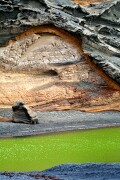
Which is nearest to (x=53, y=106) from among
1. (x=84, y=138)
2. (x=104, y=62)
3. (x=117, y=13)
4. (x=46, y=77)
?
(x=46, y=77)

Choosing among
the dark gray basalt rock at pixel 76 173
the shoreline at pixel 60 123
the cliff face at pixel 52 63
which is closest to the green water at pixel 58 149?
the shoreline at pixel 60 123

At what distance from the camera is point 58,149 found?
14.5 m

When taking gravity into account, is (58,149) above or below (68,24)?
below

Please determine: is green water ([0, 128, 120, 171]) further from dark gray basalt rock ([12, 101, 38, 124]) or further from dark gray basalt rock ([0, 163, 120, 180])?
dark gray basalt rock ([12, 101, 38, 124])

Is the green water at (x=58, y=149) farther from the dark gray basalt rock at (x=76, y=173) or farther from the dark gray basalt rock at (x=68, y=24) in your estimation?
the dark gray basalt rock at (x=68, y=24)

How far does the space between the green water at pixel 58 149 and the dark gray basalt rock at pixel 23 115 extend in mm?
2240

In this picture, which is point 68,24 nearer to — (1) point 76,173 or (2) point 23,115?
(2) point 23,115

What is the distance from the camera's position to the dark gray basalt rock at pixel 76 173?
8.54 meters

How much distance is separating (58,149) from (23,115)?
5.71 m

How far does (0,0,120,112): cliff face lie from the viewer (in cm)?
2300

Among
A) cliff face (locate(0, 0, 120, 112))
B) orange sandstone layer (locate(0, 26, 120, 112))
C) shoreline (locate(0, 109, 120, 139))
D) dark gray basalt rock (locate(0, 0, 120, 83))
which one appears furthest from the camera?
dark gray basalt rock (locate(0, 0, 120, 83))

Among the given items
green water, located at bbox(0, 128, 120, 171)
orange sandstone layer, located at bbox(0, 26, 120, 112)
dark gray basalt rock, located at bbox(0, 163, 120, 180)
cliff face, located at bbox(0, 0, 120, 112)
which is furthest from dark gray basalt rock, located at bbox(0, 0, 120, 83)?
dark gray basalt rock, located at bbox(0, 163, 120, 180)

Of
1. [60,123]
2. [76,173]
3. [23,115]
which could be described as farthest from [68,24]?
[76,173]

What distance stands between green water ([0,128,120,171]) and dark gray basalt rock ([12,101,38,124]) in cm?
224
